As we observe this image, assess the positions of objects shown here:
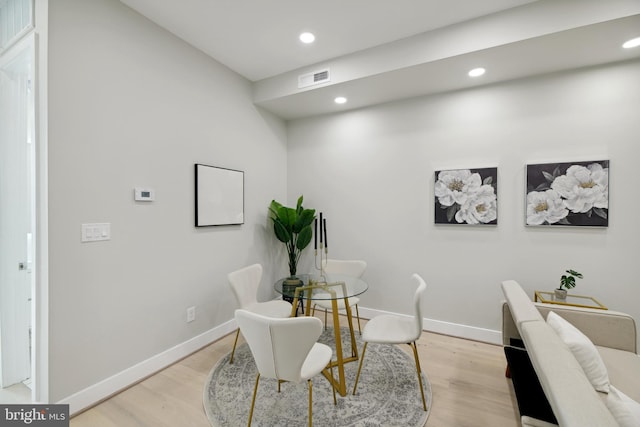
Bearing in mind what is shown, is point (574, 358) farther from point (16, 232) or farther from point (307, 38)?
point (16, 232)

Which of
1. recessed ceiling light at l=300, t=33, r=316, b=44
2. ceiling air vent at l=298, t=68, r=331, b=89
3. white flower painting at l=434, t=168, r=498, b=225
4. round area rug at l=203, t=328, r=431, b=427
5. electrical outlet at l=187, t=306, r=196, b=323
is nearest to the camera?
round area rug at l=203, t=328, r=431, b=427

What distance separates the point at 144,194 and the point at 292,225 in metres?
1.72

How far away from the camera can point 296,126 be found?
13.2 feet

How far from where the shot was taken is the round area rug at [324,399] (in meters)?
→ 1.81

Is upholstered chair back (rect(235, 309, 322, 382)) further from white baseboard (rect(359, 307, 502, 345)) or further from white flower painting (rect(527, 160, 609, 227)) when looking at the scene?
white flower painting (rect(527, 160, 609, 227))

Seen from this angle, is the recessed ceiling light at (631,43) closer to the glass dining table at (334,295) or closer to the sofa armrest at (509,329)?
the sofa armrest at (509,329)

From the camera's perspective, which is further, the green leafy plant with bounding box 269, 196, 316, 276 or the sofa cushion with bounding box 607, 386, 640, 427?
the green leafy plant with bounding box 269, 196, 316, 276

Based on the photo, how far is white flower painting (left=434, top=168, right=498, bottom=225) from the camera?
2861 mm

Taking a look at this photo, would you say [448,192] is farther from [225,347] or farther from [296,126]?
[225,347]

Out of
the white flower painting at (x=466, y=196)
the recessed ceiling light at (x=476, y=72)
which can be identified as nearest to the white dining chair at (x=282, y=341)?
the white flower painting at (x=466, y=196)

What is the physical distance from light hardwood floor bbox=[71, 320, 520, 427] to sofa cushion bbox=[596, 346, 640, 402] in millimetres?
616

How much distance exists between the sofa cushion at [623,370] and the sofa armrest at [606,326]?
0.05 metres

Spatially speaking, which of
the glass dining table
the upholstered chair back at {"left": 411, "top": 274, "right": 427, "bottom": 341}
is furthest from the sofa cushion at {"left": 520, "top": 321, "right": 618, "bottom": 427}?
the glass dining table

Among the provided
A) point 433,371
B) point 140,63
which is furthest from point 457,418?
point 140,63
